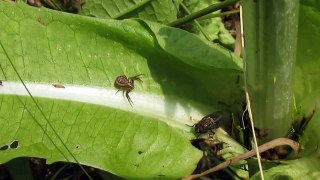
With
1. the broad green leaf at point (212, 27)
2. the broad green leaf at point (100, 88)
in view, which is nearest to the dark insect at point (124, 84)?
the broad green leaf at point (100, 88)

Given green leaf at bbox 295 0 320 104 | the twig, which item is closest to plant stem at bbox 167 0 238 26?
green leaf at bbox 295 0 320 104

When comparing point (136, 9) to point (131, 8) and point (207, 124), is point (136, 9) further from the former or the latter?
point (207, 124)

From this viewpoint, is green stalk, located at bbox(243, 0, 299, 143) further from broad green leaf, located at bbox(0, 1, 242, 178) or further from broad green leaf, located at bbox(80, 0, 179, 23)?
broad green leaf, located at bbox(80, 0, 179, 23)

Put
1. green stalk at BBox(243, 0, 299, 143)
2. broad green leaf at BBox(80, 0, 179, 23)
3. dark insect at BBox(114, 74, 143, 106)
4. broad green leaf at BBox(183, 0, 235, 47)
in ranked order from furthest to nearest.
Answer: broad green leaf at BBox(183, 0, 235, 47) < broad green leaf at BBox(80, 0, 179, 23) < dark insect at BBox(114, 74, 143, 106) < green stalk at BBox(243, 0, 299, 143)

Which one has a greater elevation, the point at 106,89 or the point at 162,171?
the point at 106,89

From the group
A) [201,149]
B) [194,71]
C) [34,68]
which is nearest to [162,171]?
[201,149]

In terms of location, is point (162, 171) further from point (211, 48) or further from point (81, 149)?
point (211, 48)
